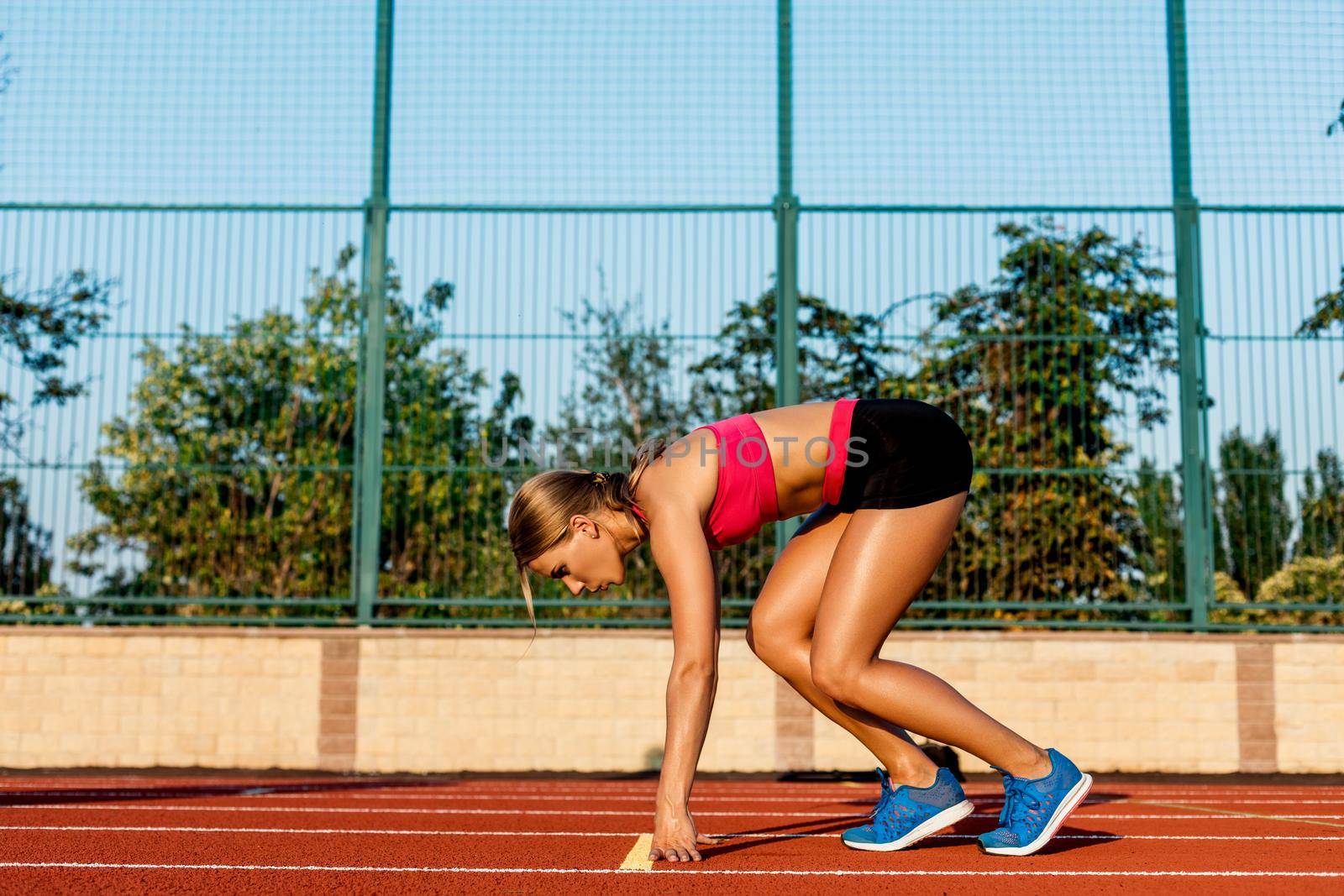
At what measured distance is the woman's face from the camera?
3.52 meters

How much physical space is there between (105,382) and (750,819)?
617 cm

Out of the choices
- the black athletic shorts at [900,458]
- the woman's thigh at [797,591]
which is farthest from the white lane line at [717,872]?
the black athletic shorts at [900,458]

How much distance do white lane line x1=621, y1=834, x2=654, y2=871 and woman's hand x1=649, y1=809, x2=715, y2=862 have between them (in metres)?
0.05

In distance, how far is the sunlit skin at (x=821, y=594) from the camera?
328 cm

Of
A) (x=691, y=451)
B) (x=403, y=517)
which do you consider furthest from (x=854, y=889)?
(x=403, y=517)

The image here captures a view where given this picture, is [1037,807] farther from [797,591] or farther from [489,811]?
[489,811]

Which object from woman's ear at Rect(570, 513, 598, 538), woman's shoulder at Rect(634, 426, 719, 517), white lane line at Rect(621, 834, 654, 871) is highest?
woman's shoulder at Rect(634, 426, 719, 517)

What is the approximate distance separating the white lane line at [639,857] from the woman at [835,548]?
0.04m

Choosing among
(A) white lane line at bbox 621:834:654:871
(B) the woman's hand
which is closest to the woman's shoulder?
(B) the woman's hand

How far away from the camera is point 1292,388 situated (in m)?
8.88

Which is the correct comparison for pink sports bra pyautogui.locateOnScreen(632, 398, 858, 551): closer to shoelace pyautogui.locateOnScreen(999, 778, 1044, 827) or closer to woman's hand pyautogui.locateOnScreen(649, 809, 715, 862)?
woman's hand pyautogui.locateOnScreen(649, 809, 715, 862)

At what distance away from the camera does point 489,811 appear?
5.49 metres

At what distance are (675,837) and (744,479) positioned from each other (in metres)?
0.94

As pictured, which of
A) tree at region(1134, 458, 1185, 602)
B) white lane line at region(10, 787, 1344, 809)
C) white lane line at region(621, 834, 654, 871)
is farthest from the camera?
tree at region(1134, 458, 1185, 602)
